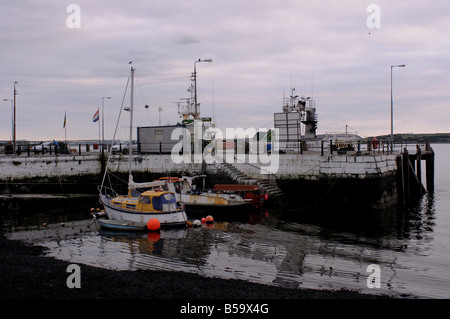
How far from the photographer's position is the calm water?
14125 millimetres

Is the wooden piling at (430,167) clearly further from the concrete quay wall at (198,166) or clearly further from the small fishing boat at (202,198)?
the small fishing boat at (202,198)

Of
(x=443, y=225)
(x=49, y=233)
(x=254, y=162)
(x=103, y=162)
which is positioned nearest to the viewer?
(x=49, y=233)

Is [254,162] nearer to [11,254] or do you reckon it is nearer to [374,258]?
[374,258]

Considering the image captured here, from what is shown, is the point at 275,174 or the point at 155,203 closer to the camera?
the point at 155,203

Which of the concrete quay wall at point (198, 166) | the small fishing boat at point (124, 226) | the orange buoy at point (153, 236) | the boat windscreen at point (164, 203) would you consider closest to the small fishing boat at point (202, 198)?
the boat windscreen at point (164, 203)

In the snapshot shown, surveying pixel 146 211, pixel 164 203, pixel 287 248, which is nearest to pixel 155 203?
pixel 164 203

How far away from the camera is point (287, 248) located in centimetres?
1806

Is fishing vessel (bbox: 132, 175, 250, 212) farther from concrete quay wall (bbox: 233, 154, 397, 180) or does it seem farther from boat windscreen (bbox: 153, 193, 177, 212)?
concrete quay wall (bbox: 233, 154, 397, 180)

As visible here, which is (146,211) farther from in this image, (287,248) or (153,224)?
(287,248)

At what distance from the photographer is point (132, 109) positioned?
2775 cm

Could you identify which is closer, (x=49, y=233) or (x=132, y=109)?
(x=49, y=233)

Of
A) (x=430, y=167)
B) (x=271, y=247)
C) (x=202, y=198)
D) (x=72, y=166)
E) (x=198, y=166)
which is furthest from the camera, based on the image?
(x=430, y=167)
